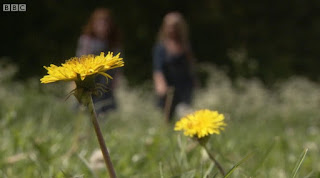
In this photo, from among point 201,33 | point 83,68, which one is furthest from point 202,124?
point 201,33

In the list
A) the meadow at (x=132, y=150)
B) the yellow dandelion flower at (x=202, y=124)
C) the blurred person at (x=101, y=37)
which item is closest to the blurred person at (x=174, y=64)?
the blurred person at (x=101, y=37)

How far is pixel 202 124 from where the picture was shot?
2.86ft

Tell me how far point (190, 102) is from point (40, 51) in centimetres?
471

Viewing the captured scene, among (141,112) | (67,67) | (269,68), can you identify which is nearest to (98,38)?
(141,112)

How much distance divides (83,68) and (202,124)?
27cm

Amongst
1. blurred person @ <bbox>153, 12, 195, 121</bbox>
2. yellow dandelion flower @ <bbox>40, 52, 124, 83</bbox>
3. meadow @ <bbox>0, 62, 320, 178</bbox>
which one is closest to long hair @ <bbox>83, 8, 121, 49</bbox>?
blurred person @ <bbox>153, 12, 195, 121</bbox>

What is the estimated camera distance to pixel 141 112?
7.20m

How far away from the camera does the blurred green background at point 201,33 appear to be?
9154 mm

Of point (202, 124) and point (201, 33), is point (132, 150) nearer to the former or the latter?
point (202, 124)

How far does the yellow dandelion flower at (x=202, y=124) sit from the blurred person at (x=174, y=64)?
4.11 m

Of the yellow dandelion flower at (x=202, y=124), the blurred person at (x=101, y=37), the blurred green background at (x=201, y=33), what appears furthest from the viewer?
the blurred green background at (x=201, y=33)

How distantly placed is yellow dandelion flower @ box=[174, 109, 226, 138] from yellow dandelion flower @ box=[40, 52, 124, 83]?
0.23 meters

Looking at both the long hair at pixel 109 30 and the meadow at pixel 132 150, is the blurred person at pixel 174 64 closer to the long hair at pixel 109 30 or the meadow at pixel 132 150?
the long hair at pixel 109 30

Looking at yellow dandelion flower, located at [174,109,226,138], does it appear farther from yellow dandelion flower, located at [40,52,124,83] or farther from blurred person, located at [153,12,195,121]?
blurred person, located at [153,12,195,121]
